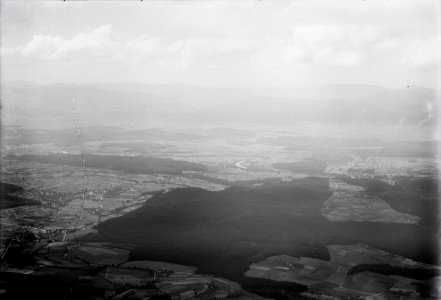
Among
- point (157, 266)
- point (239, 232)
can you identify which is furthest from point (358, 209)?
point (157, 266)

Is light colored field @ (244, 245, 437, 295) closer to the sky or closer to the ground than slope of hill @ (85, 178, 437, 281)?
closer to the ground

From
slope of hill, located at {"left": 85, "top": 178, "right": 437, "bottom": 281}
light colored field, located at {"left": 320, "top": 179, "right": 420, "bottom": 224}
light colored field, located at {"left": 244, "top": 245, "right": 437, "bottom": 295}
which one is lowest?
light colored field, located at {"left": 244, "top": 245, "right": 437, "bottom": 295}

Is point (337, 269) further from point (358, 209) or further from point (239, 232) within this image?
point (358, 209)

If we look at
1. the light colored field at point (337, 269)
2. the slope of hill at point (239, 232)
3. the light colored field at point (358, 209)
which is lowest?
the light colored field at point (337, 269)

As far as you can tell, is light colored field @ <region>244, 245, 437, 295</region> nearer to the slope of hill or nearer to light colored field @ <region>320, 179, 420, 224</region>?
the slope of hill

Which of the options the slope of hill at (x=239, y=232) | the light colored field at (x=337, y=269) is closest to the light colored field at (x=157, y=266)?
the slope of hill at (x=239, y=232)

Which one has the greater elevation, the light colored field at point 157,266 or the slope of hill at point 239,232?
the slope of hill at point 239,232

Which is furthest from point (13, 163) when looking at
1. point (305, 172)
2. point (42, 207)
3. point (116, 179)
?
point (305, 172)

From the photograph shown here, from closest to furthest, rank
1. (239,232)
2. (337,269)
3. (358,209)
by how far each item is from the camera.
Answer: (337,269) → (239,232) → (358,209)

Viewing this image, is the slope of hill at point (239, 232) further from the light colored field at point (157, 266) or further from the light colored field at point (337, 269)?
the light colored field at point (337, 269)

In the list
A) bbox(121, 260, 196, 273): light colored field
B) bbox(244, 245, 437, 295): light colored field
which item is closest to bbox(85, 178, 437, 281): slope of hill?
bbox(121, 260, 196, 273): light colored field

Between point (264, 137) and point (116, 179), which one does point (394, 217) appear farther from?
point (264, 137)
